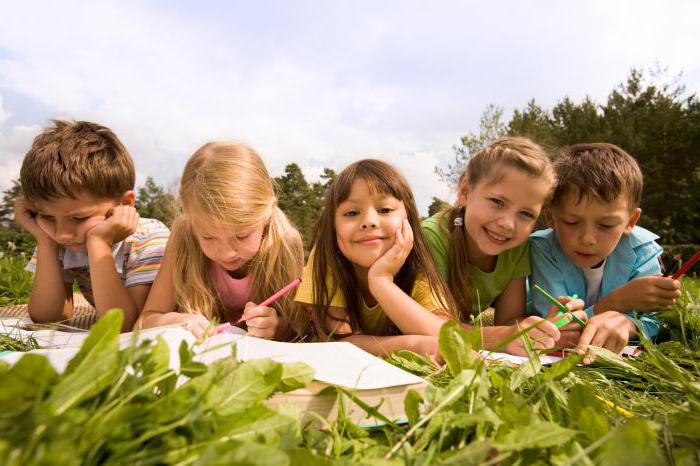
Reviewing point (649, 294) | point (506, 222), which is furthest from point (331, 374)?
point (649, 294)

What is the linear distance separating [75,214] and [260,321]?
122cm

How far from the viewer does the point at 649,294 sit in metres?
1.99

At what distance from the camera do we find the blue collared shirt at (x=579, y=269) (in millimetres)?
2357

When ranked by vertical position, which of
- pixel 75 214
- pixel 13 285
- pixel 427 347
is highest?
pixel 75 214

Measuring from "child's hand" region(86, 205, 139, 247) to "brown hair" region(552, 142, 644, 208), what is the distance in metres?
2.14

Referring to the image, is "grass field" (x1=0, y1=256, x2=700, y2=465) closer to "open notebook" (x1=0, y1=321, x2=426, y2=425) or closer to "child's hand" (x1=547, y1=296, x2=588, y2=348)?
"open notebook" (x1=0, y1=321, x2=426, y2=425)

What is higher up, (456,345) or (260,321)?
(456,345)

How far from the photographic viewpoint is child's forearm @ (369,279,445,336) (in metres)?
1.82

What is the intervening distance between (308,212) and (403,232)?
10523mm

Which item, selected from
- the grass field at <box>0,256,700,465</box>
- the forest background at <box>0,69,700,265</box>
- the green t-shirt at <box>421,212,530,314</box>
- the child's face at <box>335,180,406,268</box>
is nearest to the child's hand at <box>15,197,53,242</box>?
the child's face at <box>335,180,406,268</box>

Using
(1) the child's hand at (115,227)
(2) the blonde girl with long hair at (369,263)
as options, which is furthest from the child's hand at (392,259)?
(1) the child's hand at (115,227)

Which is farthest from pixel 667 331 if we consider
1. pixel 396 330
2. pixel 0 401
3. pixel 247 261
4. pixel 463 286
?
pixel 0 401

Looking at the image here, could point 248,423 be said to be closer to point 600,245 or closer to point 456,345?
point 456,345

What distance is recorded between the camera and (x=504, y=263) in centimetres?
242
